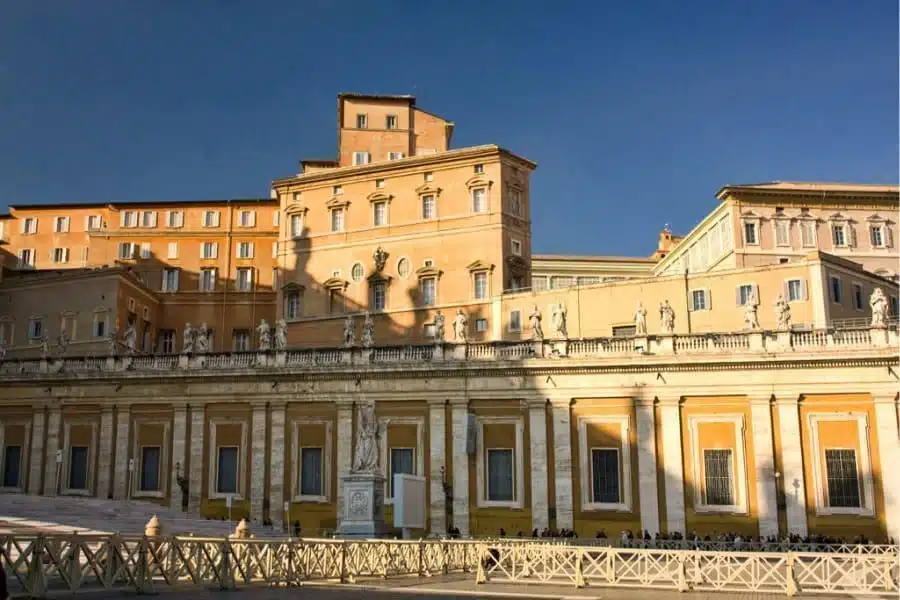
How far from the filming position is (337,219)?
207 ft

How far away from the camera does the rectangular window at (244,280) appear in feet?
236

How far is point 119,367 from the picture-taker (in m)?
48.3

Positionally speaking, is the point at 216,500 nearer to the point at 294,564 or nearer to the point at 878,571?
the point at 294,564

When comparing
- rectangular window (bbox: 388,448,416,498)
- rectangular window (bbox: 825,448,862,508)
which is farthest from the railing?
rectangular window (bbox: 388,448,416,498)

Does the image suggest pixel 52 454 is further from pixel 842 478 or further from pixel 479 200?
pixel 842 478

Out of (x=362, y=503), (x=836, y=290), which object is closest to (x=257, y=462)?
(x=362, y=503)

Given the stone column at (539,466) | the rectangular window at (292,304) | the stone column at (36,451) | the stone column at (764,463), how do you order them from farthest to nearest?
the rectangular window at (292,304) → the stone column at (36,451) → the stone column at (539,466) → the stone column at (764,463)

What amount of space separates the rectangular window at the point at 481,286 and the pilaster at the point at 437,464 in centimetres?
1525

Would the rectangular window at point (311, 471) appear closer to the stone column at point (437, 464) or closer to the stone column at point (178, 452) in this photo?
the stone column at point (437, 464)

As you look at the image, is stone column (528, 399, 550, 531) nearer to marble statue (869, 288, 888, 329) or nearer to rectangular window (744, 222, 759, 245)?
marble statue (869, 288, 888, 329)

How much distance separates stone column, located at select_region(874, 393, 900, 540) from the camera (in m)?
37.9

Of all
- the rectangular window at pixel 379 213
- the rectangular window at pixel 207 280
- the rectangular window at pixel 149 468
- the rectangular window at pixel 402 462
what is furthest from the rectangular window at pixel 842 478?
the rectangular window at pixel 207 280

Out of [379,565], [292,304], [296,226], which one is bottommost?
[379,565]

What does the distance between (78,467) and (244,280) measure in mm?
25985
